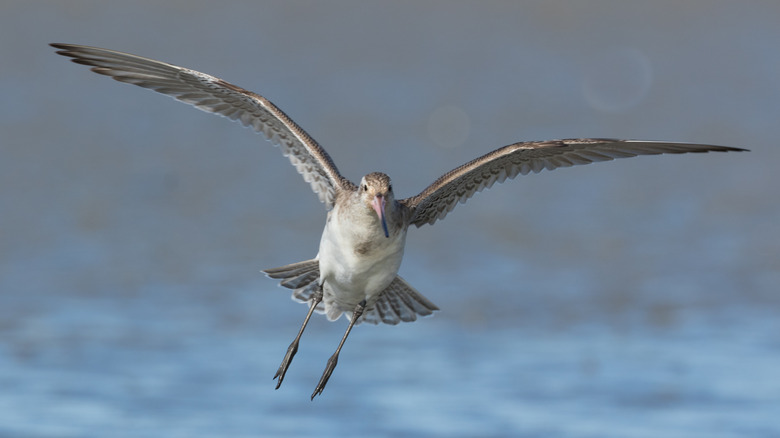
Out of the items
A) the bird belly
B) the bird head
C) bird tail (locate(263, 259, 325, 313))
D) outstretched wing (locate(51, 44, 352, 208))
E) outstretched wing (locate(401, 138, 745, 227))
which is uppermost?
outstretched wing (locate(51, 44, 352, 208))

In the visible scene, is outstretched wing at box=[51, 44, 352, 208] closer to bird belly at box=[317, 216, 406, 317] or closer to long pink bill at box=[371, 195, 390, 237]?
bird belly at box=[317, 216, 406, 317]

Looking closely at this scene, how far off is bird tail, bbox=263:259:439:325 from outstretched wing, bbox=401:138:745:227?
1.91ft

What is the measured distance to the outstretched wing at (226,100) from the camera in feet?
29.5

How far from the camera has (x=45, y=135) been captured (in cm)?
1908

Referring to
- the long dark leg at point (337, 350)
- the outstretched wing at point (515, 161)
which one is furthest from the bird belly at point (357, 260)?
the outstretched wing at point (515, 161)

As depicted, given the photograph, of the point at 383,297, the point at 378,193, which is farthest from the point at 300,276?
the point at 378,193

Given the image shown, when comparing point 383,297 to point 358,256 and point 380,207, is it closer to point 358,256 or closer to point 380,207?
point 358,256

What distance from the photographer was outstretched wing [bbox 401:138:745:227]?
28.1 feet

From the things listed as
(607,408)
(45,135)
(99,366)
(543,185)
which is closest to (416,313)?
(607,408)

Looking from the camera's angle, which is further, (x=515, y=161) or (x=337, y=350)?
(x=515, y=161)

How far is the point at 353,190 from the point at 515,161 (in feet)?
3.68

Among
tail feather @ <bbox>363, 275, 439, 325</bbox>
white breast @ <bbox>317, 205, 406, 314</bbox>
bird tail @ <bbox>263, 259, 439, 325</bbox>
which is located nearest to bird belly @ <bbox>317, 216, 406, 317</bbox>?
white breast @ <bbox>317, 205, 406, 314</bbox>

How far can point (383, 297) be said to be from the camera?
968 cm

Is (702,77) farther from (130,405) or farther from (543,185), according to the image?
(130,405)
